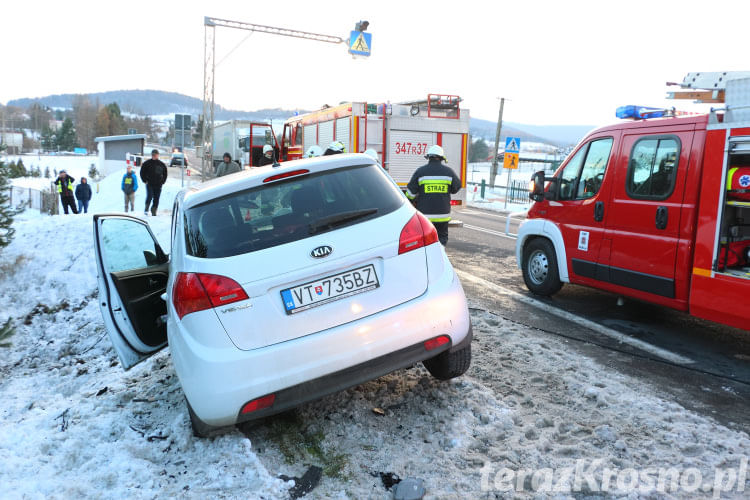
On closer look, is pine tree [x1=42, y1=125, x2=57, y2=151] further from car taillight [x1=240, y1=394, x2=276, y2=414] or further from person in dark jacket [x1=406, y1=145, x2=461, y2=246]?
car taillight [x1=240, y1=394, x2=276, y2=414]

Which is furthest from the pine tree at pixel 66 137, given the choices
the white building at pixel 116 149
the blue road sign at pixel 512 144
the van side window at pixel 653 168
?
the van side window at pixel 653 168

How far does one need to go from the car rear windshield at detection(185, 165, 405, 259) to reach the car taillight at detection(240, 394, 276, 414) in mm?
815

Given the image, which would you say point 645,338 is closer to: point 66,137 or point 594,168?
point 594,168

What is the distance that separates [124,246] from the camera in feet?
17.8

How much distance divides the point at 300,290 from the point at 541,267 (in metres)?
4.58

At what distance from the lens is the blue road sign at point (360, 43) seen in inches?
850

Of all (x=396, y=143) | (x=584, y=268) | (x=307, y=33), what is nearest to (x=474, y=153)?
(x=307, y=33)

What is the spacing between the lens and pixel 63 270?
31.6 ft

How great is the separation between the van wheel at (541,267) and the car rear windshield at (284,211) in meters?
3.72

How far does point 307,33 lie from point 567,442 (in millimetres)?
23428

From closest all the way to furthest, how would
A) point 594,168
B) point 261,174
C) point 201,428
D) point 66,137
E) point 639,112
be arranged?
point 201,428
point 261,174
point 639,112
point 594,168
point 66,137

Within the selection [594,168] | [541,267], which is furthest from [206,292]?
[541,267]

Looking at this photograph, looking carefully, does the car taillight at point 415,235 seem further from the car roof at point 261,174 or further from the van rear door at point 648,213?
→ the van rear door at point 648,213

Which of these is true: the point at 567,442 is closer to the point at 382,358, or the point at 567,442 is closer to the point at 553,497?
the point at 553,497
